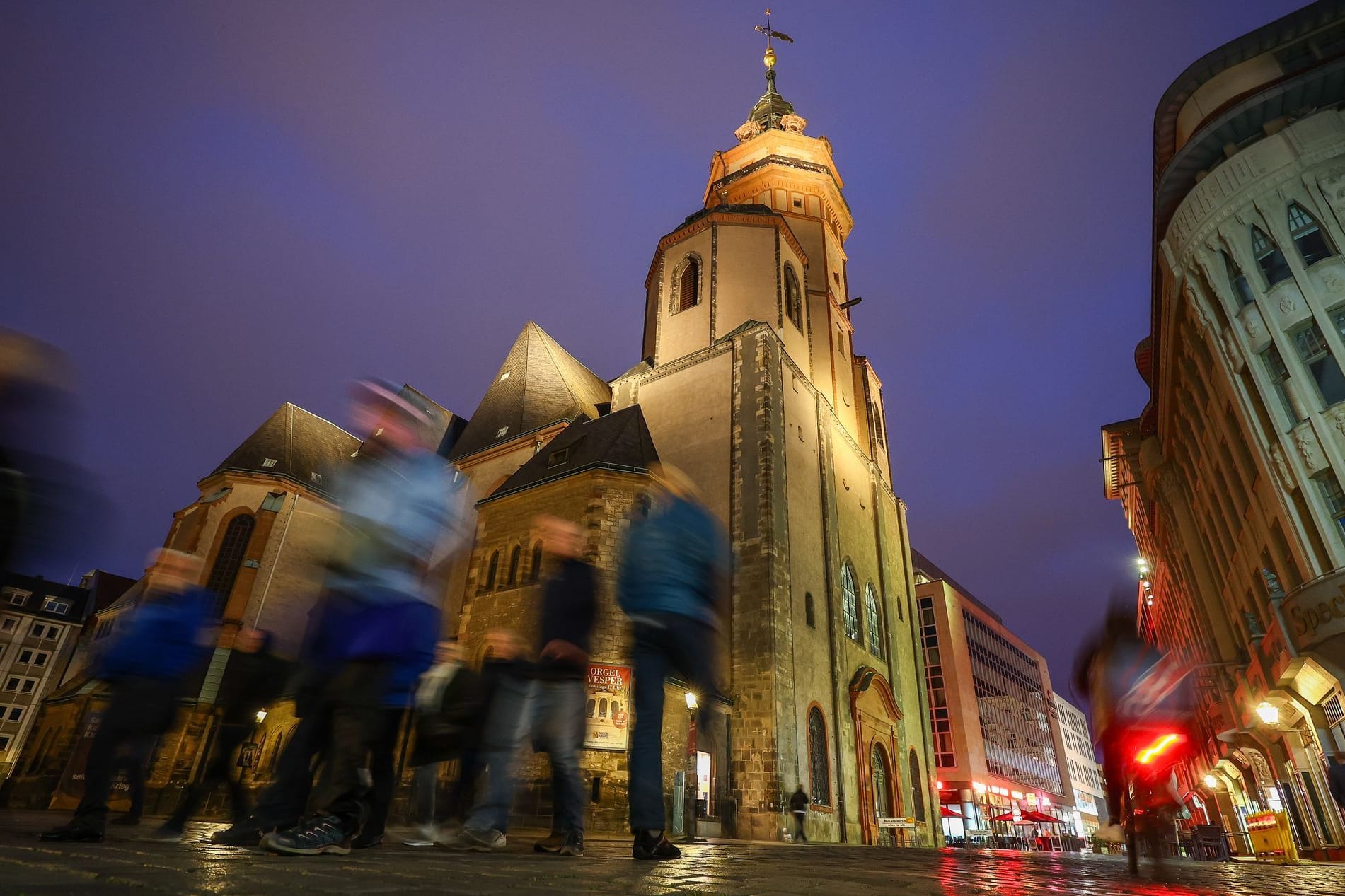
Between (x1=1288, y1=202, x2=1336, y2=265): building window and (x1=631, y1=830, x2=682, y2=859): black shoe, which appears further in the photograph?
(x1=1288, y1=202, x2=1336, y2=265): building window

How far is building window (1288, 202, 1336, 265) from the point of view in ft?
45.4

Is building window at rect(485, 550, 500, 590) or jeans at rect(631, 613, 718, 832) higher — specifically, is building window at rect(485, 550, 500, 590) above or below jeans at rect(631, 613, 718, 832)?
above

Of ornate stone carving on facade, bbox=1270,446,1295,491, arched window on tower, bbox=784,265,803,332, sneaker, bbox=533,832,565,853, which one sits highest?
arched window on tower, bbox=784,265,803,332

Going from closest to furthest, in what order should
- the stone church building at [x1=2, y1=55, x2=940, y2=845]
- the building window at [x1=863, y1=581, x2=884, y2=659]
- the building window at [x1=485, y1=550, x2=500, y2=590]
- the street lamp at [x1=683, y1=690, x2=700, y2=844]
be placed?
the street lamp at [x1=683, y1=690, x2=700, y2=844], the stone church building at [x1=2, y1=55, x2=940, y2=845], the building window at [x1=485, y1=550, x2=500, y2=590], the building window at [x1=863, y1=581, x2=884, y2=659]

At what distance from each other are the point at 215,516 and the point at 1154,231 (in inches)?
1242

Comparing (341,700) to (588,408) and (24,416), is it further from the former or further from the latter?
(588,408)

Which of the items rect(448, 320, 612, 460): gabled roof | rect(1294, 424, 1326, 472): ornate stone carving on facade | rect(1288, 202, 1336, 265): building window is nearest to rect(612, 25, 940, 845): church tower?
rect(448, 320, 612, 460): gabled roof

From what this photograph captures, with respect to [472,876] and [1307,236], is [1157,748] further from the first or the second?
[1307,236]

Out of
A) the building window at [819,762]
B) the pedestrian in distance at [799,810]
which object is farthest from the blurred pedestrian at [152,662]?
the building window at [819,762]

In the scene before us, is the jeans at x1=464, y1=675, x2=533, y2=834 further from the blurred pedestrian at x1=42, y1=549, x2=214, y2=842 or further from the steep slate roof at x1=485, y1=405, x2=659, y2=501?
the steep slate roof at x1=485, y1=405, x2=659, y2=501

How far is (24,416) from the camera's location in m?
3.27

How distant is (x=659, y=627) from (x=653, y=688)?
0.39 meters

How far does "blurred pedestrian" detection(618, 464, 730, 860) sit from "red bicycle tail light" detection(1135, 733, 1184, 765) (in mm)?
5213

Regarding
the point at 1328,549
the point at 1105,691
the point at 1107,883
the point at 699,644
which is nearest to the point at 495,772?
the point at 699,644
